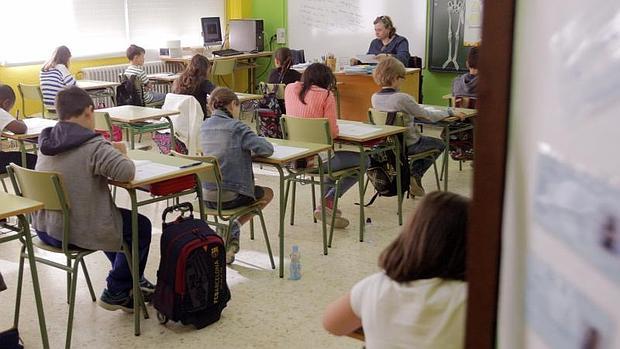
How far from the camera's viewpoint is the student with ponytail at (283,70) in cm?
621

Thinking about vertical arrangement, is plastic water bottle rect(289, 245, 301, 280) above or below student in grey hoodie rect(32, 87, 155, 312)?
below

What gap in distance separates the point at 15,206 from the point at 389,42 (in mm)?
5396

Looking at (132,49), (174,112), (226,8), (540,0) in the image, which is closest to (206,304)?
(174,112)

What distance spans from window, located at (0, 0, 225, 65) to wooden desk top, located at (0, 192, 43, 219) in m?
4.97

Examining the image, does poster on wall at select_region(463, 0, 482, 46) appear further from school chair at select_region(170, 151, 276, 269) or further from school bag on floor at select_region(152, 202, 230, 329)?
school bag on floor at select_region(152, 202, 230, 329)

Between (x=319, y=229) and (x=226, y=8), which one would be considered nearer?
(x=319, y=229)

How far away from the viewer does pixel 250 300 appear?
3438 millimetres

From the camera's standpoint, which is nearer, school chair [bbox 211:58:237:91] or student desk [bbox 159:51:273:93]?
school chair [bbox 211:58:237:91]

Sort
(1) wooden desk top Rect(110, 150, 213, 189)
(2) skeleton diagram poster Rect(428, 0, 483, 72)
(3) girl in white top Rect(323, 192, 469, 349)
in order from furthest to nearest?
1. (2) skeleton diagram poster Rect(428, 0, 483, 72)
2. (1) wooden desk top Rect(110, 150, 213, 189)
3. (3) girl in white top Rect(323, 192, 469, 349)

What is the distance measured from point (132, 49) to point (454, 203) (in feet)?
20.1

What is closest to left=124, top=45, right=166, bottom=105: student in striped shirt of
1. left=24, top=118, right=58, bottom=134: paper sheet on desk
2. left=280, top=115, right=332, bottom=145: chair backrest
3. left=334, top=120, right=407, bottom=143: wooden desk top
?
left=24, top=118, right=58, bottom=134: paper sheet on desk

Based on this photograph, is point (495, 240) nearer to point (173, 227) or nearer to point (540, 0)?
point (540, 0)

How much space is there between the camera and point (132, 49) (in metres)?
7.02

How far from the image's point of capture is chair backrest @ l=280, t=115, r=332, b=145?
4.09 m
